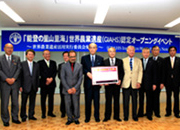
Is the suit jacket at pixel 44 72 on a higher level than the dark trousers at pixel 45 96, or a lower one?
higher

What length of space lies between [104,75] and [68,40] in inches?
122

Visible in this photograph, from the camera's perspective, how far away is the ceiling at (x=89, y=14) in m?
4.06

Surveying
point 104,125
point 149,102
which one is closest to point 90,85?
point 104,125

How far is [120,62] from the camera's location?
3658 mm

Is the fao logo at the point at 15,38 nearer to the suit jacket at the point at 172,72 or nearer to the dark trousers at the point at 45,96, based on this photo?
the dark trousers at the point at 45,96

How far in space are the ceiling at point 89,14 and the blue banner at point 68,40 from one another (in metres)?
0.29

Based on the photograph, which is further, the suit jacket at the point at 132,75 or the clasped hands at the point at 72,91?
the suit jacket at the point at 132,75

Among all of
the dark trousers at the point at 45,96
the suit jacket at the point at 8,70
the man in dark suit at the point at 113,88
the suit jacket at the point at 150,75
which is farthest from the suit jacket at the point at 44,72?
the suit jacket at the point at 150,75

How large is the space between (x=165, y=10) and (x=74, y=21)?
2.84m

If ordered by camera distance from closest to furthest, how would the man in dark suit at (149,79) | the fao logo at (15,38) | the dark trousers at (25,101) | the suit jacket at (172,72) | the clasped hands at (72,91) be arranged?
the clasped hands at (72,91) → the dark trousers at (25,101) → the man in dark suit at (149,79) → the suit jacket at (172,72) → the fao logo at (15,38)

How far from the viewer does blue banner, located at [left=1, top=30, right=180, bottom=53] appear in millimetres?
6051

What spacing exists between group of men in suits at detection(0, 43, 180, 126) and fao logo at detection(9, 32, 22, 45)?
2.55 meters

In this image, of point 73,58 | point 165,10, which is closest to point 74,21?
point 73,58

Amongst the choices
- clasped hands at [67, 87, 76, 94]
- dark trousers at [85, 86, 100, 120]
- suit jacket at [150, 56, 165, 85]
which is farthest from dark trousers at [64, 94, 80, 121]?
suit jacket at [150, 56, 165, 85]
